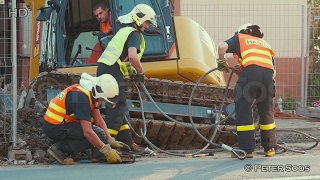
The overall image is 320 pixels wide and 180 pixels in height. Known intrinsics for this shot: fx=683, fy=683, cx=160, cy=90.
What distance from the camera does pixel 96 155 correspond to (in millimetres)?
7879

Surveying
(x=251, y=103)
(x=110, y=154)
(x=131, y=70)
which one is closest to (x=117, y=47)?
(x=131, y=70)

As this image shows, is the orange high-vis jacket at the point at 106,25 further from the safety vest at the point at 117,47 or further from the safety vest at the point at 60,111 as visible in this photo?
the safety vest at the point at 60,111

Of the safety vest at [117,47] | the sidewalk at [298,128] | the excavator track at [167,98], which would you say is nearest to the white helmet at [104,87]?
the safety vest at [117,47]

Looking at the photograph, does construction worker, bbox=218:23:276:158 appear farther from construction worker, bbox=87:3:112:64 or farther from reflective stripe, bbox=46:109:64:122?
reflective stripe, bbox=46:109:64:122

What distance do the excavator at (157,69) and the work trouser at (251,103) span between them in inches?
40.7

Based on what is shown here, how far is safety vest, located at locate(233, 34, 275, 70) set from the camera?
8320mm

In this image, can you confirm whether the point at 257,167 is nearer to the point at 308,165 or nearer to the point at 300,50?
the point at 308,165

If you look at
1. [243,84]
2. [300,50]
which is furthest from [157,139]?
[300,50]

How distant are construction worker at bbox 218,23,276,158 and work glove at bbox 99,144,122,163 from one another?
5.12ft

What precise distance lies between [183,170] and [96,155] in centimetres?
125

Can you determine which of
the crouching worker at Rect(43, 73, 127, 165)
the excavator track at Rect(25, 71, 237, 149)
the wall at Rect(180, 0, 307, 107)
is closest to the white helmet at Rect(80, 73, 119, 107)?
the crouching worker at Rect(43, 73, 127, 165)

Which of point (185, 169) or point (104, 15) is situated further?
point (104, 15)

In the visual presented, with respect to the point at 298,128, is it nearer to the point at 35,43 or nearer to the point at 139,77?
the point at 139,77

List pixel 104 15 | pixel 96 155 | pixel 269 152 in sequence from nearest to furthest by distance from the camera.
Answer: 1. pixel 96 155
2. pixel 269 152
3. pixel 104 15
